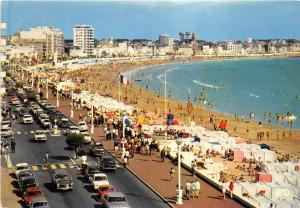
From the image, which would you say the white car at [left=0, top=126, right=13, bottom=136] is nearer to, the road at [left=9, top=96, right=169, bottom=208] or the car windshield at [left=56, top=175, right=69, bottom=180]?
the road at [left=9, top=96, right=169, bottom=208]

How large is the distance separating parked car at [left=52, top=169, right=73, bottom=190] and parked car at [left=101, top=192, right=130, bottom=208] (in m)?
3.39

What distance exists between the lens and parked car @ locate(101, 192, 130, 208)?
2325 cm

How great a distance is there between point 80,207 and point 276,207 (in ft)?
27.3

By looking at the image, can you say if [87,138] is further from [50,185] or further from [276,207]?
[276,207]

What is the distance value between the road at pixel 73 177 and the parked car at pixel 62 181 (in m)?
0.30

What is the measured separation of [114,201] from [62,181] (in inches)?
178

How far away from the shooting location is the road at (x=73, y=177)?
2534 centimetres

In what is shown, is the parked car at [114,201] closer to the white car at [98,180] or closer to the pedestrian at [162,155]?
the white car at [98,180]

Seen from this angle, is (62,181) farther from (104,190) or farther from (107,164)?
(107,164)

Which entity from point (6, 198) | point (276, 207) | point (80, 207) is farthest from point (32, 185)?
point (276, 207)

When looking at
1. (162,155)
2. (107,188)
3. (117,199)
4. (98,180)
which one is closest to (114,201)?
(117,199)

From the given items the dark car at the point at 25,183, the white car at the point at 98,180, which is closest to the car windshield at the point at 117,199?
the white car at the point at 98,180

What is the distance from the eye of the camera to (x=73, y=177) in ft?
97.9

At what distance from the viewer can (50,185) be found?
28.1 m
